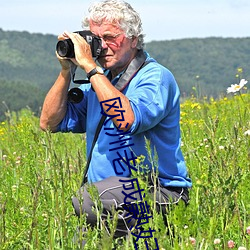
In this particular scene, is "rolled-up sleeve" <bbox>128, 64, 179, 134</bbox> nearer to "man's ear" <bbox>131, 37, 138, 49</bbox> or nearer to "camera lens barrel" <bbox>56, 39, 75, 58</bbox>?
"man's ear" <bbox>131, 37, 138, 49</bbox>

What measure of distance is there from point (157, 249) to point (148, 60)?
162cm

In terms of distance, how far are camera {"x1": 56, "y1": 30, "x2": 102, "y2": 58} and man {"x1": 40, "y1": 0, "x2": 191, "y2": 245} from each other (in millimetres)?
30

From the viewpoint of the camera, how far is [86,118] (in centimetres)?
391

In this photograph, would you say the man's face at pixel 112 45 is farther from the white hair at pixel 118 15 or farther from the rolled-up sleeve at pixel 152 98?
the rolled-up sleeve at pixel 152 98

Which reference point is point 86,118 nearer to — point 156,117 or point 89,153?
point 89,153

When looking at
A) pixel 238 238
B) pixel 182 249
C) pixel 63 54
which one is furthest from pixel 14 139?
pixel 182 249

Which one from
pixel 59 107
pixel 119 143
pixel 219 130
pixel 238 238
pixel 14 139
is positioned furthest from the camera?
pixel 14 139

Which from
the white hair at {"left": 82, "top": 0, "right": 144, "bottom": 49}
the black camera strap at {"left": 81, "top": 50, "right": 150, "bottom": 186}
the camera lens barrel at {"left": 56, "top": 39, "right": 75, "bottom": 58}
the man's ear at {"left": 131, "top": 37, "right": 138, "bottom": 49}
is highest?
the white hair at {"left": 82, "top": 0, "right": 144, "bottom": 49}

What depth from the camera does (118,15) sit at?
11.2 feet

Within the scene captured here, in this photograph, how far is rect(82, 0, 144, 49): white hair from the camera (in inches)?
134

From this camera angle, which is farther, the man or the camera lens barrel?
the camera lens barrel

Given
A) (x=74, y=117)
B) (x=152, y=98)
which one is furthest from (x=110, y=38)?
(x=74, y=117)

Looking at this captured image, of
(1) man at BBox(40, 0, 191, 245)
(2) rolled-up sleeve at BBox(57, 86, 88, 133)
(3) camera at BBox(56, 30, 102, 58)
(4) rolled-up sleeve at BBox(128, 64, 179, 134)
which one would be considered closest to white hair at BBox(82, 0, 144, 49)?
(1) man at BBox(40, 0, 191, 245)

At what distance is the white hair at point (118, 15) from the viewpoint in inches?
134
